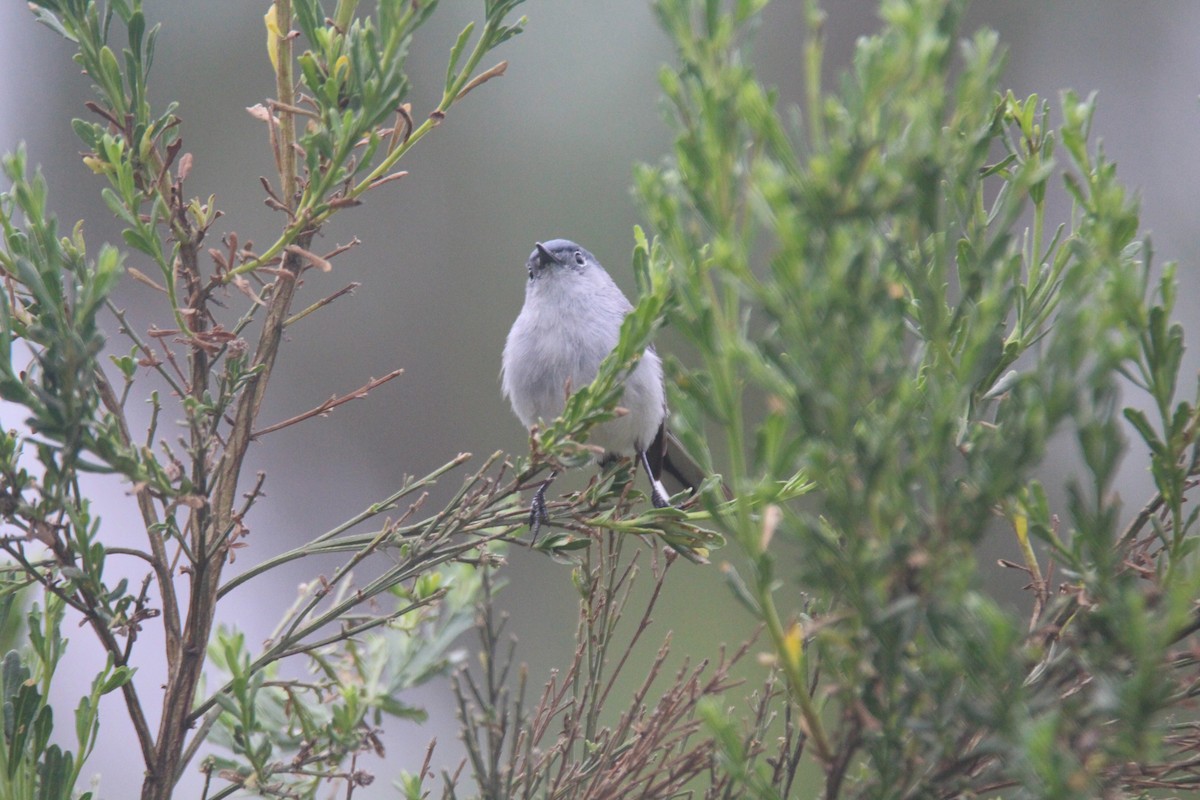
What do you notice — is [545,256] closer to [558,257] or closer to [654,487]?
[558,257]

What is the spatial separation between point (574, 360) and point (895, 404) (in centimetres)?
223

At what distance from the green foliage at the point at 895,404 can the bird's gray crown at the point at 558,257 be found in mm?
Answer: 2509

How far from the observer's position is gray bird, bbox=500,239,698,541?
3279 mm

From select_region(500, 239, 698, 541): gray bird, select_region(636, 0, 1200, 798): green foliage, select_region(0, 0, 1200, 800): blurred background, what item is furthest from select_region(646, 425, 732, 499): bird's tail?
select_region(0, 0, 1200, 800): blurred background

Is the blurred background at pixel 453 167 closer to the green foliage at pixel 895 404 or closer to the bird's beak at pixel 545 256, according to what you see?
the bird's beak at pixel 545 256

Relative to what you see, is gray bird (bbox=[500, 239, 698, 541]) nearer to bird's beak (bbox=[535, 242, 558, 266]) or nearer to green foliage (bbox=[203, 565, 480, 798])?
bird's beak (bbox=[535, 242, 558, 266])

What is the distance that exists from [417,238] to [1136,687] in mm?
7907

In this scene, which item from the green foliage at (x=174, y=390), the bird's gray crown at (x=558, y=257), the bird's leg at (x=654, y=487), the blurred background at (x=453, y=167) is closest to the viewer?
the green foliage at (x=174, y=390)

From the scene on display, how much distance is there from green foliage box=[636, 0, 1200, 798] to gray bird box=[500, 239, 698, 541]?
1.94 m

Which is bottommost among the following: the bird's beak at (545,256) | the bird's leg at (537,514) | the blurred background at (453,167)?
the bird's leg at (537,514)

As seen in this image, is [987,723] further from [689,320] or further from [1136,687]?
[689,320]

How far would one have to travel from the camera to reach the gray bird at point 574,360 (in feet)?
10.8

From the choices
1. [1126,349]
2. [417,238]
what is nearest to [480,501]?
[1126,349]

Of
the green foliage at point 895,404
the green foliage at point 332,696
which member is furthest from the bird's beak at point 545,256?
the green foliage at point 895,404
